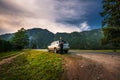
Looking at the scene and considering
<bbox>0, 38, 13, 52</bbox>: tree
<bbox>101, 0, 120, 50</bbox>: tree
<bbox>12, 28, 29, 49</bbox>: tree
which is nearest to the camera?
<bbox>101, 0, 120, 50</bbox>: tree

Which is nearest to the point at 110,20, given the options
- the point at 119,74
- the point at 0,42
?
the point at 119,74

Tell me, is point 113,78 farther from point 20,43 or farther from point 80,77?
point 20,43

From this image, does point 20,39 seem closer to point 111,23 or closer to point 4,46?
point 4,46

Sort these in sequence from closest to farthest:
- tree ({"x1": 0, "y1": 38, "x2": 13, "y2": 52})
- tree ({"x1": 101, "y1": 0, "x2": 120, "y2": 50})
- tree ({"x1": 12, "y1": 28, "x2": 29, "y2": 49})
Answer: tree ({"x1": 101, "y1": 0, "x2": 120, "y2": 50})
tree ({"x1": 0, "y1": 38, "x2": 13, "y2": 52})
tree ({"x1": 12, "y1": 28, "x2": 29, "y2": 49})

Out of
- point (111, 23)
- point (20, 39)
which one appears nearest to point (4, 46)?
point (20, 39)

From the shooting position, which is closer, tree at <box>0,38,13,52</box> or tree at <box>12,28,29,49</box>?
tree at <box>0,38,13,52</box>

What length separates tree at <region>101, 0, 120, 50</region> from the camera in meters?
31.7

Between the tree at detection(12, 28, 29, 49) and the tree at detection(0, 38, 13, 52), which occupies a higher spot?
the tree at detection(12, 28, 29, 49)

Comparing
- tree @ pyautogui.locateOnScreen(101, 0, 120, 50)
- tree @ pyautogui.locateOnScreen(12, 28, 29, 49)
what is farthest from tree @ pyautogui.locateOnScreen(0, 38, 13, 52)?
tree @ pyautogui.locateOnScreen(101, 0, 120, 50)

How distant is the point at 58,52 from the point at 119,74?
50.4 ft

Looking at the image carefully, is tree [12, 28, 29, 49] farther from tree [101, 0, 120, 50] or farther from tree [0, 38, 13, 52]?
tree [101, 0, 120, 50]

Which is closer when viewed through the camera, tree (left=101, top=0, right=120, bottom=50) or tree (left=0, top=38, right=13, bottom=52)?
tree (left=101, top=0, right=120, bottom=50)

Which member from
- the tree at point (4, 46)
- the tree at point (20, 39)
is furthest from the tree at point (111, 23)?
the tree at point (20, 39)

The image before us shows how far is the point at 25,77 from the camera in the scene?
16.8 m
